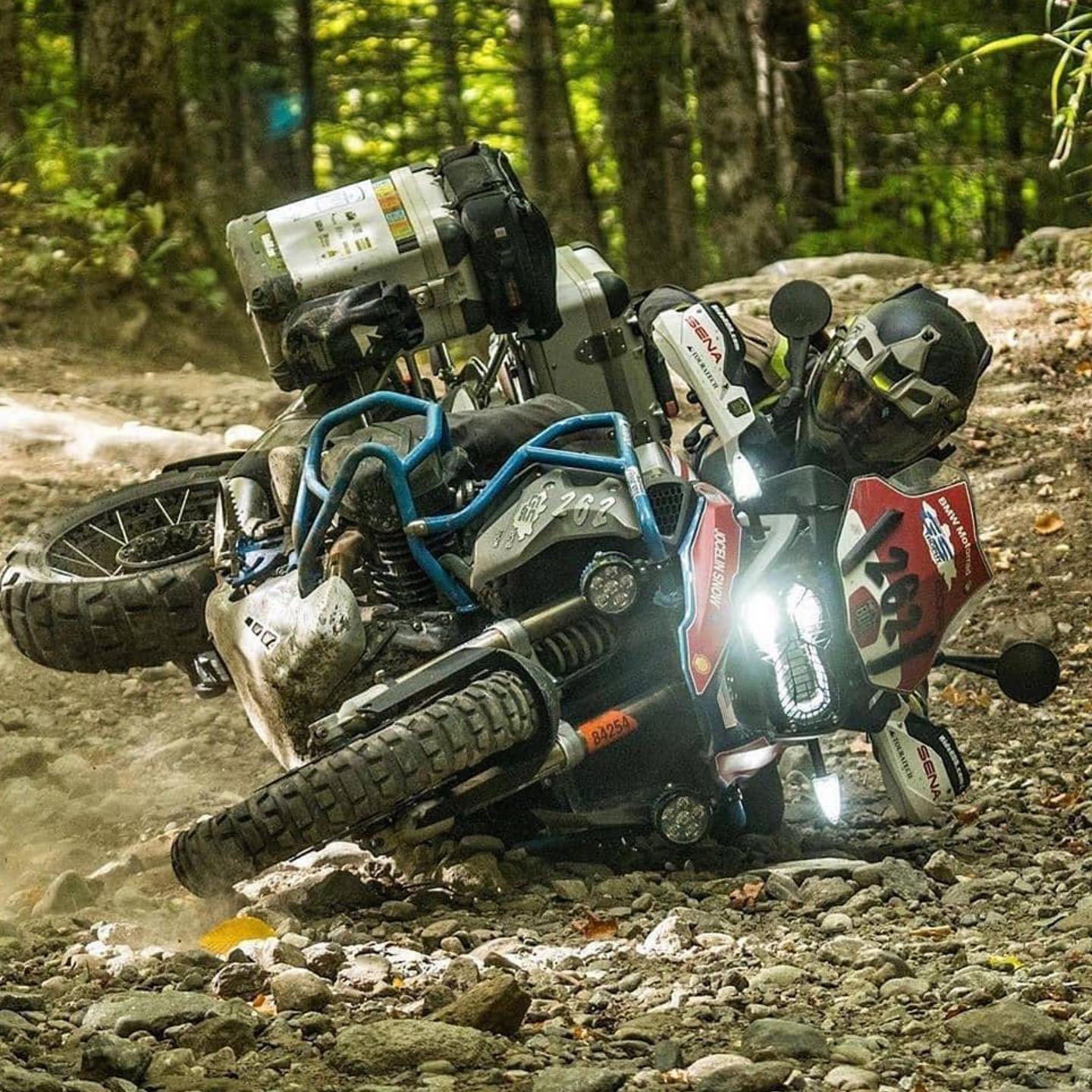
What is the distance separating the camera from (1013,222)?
679 inches

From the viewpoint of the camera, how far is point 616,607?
15.5ft

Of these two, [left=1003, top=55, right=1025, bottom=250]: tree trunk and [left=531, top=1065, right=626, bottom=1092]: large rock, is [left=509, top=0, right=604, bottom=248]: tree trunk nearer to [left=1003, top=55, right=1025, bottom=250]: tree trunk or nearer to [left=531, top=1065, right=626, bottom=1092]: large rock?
[left=1003, top=55, right=1025, bottom=250]: tree trunk

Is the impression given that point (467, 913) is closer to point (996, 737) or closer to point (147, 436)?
point (996, 737)

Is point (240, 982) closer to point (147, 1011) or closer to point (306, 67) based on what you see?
point (147, 1011)

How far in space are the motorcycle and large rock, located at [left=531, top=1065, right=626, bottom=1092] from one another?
150cm

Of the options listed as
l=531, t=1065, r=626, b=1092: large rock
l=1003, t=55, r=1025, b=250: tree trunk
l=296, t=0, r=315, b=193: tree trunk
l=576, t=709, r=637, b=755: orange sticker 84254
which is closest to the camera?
l=531, t=1065, r=626, b=1092: large rock

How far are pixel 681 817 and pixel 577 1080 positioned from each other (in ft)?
6.30

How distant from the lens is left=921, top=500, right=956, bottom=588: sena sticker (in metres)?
5.00

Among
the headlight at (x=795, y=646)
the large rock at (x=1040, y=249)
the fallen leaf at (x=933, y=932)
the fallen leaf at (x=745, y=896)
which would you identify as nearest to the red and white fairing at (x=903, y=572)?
the headlight at (x=795, y=646)

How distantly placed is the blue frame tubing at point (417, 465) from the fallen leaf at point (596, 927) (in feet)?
3.15

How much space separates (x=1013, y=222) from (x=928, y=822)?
42.5 feet

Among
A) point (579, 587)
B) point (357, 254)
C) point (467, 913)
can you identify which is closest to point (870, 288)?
point (357, 254)

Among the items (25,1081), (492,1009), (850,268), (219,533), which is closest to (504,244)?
(219,533)

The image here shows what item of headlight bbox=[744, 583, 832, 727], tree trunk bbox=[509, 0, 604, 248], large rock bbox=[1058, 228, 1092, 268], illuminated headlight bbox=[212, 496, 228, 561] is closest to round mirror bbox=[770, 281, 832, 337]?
headlight bbox=[744, 583, 832, 727]
